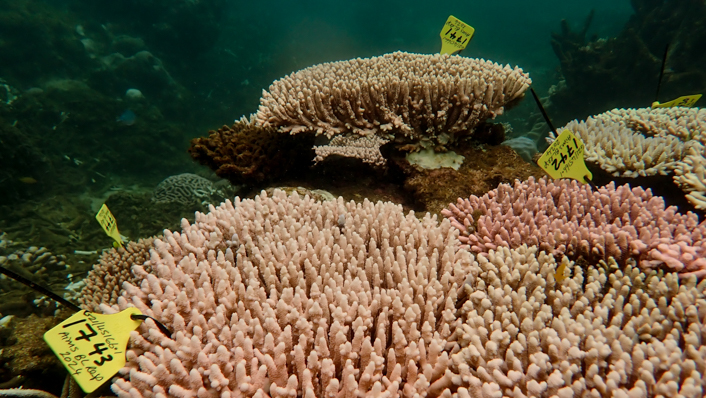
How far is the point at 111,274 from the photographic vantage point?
4133 millimetres

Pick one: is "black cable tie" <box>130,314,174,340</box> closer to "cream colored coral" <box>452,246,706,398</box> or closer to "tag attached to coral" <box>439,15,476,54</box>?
"cream colored coral" <box>452,246,706,398</box>

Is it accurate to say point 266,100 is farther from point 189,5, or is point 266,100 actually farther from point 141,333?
point 189,5

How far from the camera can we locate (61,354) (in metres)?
1.50

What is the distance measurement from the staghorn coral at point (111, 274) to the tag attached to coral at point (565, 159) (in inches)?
171

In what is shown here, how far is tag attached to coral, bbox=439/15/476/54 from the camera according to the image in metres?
4.61

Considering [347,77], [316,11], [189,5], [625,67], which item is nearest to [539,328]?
[347,77]

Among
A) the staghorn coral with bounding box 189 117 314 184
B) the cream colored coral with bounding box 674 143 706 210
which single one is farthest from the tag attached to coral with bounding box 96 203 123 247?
the cream colored coral with bounding box 674 143 706 210

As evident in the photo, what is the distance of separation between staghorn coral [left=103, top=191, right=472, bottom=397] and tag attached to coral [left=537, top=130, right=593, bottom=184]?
0.97m

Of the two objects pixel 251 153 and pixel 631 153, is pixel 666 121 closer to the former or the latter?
pixel 631 153

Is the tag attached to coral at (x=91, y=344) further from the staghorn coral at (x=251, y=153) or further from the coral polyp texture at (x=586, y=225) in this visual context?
the staghorn coral at (x=251, y=153)

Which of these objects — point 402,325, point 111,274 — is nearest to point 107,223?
point 111,274

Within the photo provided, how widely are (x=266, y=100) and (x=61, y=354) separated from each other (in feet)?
11.3

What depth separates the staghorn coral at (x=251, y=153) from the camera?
4262 millimetres

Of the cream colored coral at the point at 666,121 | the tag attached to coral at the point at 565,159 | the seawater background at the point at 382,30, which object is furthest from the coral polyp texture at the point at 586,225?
the seawater background at the point at 382,30
